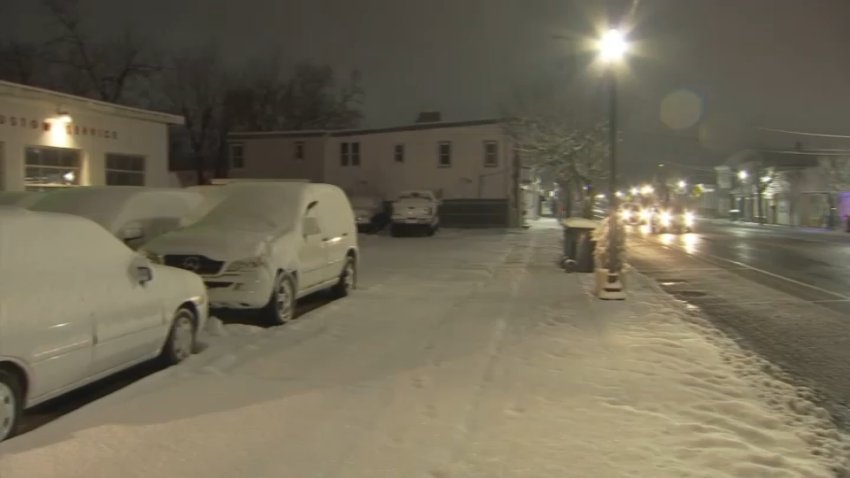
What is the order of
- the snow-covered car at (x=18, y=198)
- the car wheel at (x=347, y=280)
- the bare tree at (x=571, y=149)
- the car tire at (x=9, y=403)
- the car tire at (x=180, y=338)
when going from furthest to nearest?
the bare tree at (x=571, y=149) < the car wheel at (x=347, y=280) < the snow-covered car at (x=18, y=198) < the car tire at (x=180, y=338) < the car tire at (x=9, y=403)

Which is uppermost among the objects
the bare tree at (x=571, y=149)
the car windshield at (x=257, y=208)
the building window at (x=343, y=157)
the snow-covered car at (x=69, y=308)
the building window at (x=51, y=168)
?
the building window at (x=343, y=157)

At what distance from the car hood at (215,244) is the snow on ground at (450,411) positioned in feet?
3.01

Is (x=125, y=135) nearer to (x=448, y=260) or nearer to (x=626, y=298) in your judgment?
(x=448, y=260)

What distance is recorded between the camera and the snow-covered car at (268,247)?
8.90 meters

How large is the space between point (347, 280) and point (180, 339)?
5.37 metres

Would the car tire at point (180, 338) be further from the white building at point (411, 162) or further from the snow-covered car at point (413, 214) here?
the white building at point (411, 162)

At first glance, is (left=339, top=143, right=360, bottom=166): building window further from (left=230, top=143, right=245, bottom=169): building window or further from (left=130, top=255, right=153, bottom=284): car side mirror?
(left=130, top=255, right=153, bottom=284): car side mirror

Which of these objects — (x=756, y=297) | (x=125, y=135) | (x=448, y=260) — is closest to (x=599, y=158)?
(x=448, y=260)

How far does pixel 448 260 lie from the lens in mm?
19938

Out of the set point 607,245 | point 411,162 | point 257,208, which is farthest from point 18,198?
point 411,162

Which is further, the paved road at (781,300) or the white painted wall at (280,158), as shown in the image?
the white painted wall at (280,158)

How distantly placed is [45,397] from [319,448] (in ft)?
6.65

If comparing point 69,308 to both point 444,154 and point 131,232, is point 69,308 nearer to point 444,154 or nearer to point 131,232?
point 131,232

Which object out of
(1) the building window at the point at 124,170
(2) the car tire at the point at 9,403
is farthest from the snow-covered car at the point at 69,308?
(1) the building window at the point at 124,170
